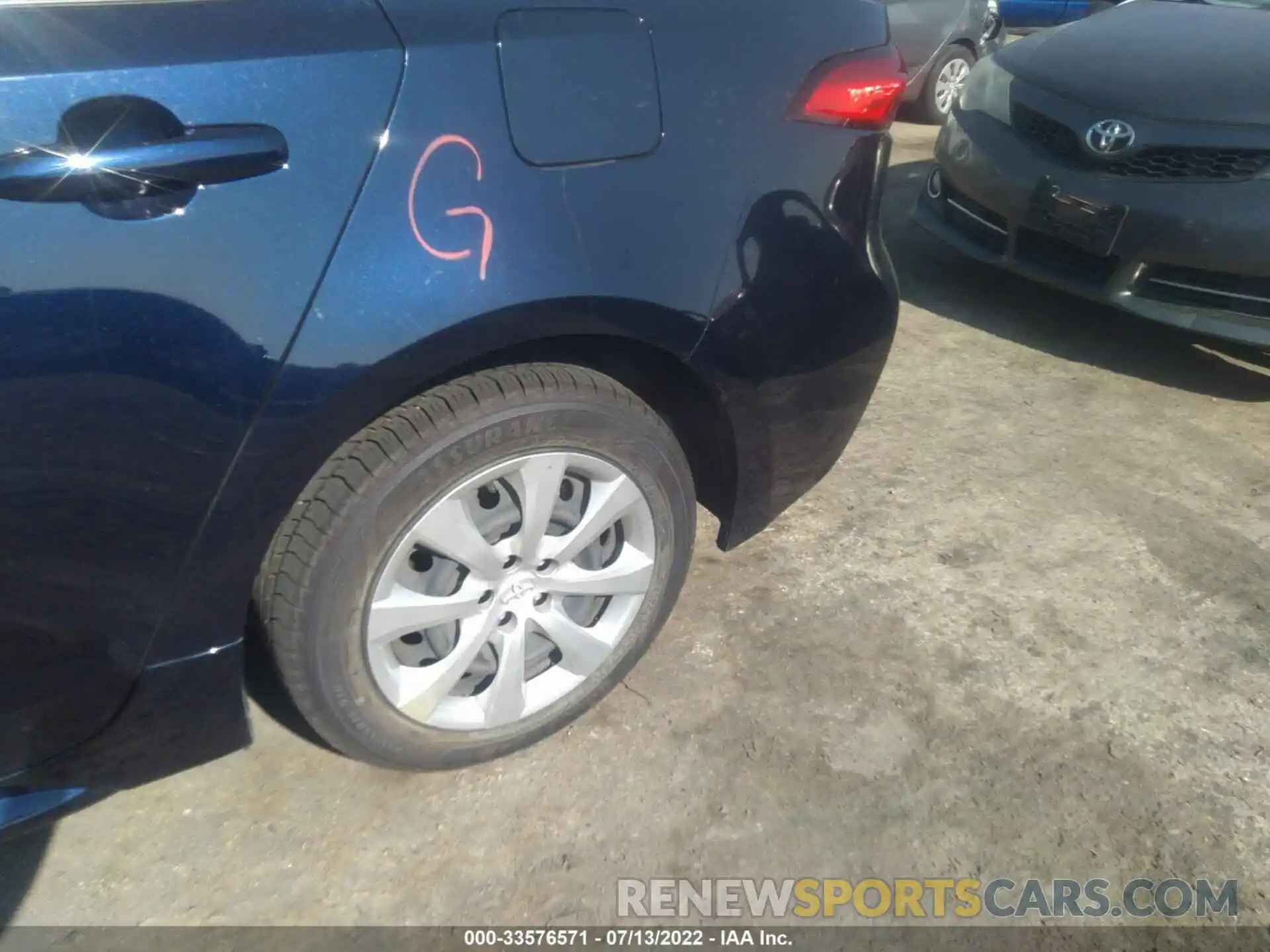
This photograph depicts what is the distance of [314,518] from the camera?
5.03 feet

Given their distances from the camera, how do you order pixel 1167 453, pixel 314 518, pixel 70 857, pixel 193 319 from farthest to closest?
pixel 1167 453 → pixel 70 857 → pixel 314 518 → pixel 193 319

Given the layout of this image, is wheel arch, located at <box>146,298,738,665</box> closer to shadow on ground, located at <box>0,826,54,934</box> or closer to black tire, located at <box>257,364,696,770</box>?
black tire, located at <box>257,364,696,770</box>

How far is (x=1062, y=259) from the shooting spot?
3.62 meters

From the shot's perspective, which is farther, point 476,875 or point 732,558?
point 732,558

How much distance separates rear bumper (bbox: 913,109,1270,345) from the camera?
124 inches

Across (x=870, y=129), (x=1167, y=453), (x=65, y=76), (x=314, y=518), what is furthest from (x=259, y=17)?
(x=1167, y=453)

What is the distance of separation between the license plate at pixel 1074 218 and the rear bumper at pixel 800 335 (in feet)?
5.31

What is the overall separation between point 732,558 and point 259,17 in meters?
1.73

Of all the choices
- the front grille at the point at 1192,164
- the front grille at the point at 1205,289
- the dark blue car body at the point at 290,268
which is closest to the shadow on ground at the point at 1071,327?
the front grille at the point at 1205,289

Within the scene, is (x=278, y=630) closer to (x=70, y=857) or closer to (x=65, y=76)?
(x=70, y=857)

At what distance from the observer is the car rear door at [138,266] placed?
1.18 meters

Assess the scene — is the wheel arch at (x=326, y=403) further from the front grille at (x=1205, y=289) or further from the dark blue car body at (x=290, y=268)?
the front grille at (x=1205, y=289)

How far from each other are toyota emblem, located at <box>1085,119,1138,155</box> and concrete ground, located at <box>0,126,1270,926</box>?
1120mm

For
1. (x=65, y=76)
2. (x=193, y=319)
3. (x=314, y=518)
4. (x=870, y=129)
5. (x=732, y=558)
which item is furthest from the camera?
(x=732, y=558)
